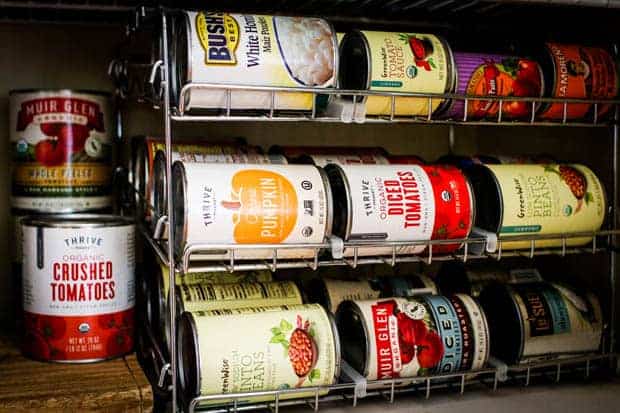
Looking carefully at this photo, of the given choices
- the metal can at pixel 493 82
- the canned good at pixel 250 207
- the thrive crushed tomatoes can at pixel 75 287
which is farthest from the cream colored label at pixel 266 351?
the metal can at pixel 493 82

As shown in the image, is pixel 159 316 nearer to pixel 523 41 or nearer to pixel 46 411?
pixel 46 411

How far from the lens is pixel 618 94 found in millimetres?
1306

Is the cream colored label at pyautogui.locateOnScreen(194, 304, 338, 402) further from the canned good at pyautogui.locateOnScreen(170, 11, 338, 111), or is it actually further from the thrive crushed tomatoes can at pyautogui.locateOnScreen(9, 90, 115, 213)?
the thrive crushed tomatoes can at pyautogui.locateOnScreen(9, 90, 115, 213)

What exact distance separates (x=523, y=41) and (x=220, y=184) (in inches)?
31.3

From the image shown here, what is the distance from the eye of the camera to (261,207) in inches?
41.9

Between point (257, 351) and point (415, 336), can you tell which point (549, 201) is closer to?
point (415, 336)

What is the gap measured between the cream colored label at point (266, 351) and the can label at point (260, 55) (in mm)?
322

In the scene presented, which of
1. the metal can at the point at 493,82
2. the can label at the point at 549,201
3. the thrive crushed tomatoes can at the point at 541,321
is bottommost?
the thrive crushed tomatoes can at the point at 541,321

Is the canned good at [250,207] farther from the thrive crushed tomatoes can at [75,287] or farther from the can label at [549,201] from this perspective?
the can label at [549,201]

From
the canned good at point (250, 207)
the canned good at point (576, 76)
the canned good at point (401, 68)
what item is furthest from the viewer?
the canned good at point (576, 76)

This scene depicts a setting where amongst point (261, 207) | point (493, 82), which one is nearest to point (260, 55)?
point (261, 207)

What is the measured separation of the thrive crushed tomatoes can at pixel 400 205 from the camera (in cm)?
112

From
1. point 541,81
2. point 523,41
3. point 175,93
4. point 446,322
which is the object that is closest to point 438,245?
point 446,322

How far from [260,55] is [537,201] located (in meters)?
0.51
